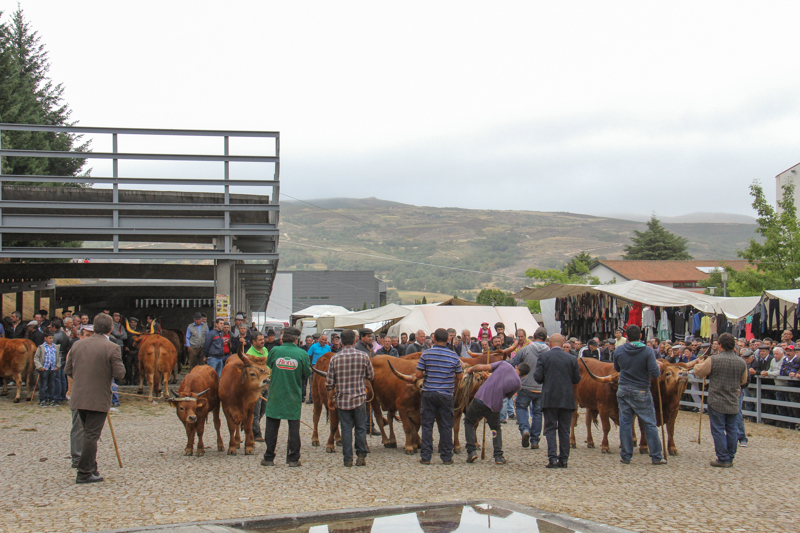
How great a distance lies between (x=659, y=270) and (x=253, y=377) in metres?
78.9

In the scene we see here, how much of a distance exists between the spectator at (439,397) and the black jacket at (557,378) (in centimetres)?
122

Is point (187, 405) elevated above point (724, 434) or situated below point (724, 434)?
above

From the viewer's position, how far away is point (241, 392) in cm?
1016

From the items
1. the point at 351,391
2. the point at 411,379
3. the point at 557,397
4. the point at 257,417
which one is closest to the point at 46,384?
the point at 257,417

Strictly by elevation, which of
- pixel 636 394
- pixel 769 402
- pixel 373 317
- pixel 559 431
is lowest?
pixel 769 402

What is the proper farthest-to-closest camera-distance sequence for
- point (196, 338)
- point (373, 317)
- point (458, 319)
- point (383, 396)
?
point (373, 317) → point (458, 319) → point (196, 338) → point (383, 396)

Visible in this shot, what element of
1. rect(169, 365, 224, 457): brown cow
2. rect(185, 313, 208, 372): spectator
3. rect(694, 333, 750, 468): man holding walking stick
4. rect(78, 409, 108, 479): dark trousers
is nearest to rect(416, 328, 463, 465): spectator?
rect(169, 365, 224, 457): brown cow

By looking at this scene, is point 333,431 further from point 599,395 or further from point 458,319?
point 458,319

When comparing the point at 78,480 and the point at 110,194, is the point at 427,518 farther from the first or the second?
the point at 110,194

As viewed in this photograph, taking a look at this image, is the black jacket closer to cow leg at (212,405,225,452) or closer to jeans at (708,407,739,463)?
jeans at (708,407,739,463)

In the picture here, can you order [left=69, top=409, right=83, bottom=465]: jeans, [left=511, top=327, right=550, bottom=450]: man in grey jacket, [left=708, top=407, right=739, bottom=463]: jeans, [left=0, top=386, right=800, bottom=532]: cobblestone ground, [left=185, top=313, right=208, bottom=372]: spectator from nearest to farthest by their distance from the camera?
[left=0, top=386, right=800, bottom=532]: cobblestone ground, [left=69, top=409, right=83, bottom=465]: jeans, [left=708, top=407, right=739, bottom=463]: jeans, [left=511, top=327, right=550, bottom=450]: man in grey jacket, [left=185, top=313, right=208, bottom=372]: spectator

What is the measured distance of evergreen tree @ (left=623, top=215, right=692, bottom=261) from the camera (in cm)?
9025

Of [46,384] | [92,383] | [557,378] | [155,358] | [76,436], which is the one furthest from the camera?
[155,358]

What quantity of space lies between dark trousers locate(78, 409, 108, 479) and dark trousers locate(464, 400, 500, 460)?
488 cm
